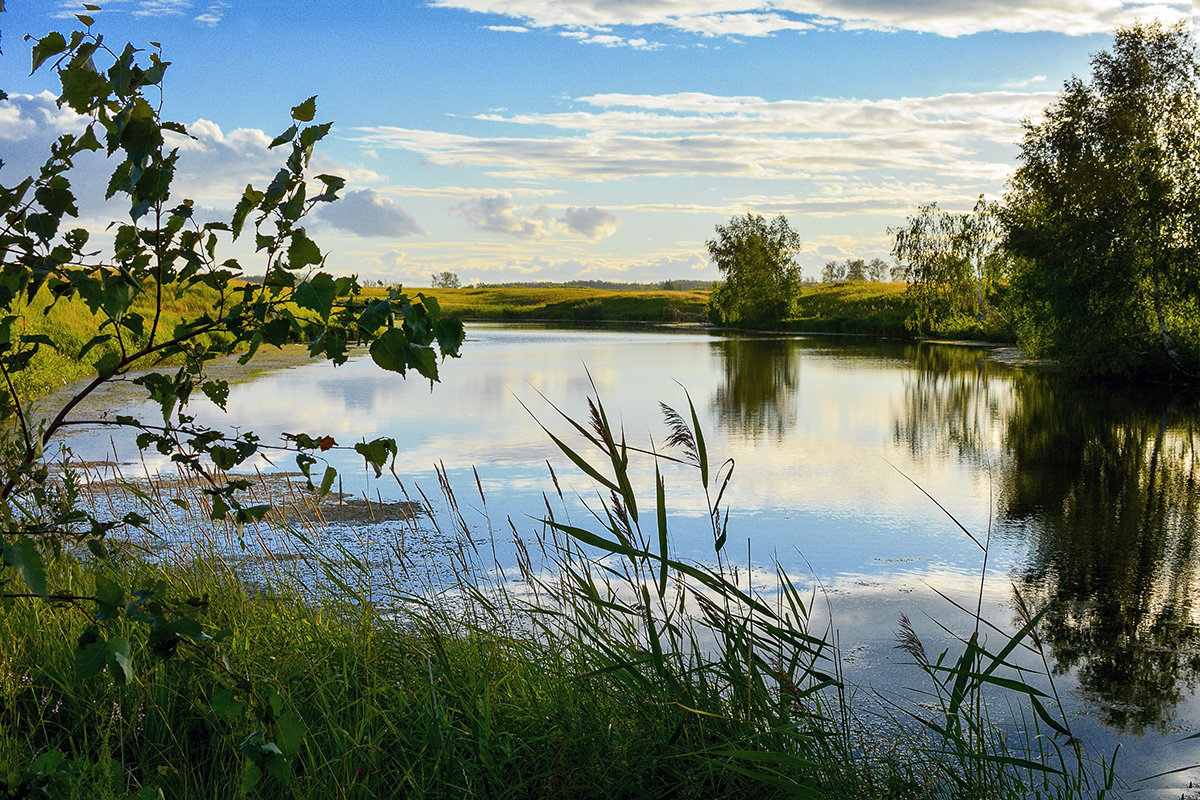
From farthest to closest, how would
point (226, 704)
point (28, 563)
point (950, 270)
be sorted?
1. point (950, 270)
2. point (226, 704)
3. point (28, 563)

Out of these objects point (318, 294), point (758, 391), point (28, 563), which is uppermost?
point (318, 294)

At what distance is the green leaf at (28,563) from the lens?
144 centimetres

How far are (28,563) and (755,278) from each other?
62.2 m

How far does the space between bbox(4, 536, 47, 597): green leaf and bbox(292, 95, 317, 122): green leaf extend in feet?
3.09

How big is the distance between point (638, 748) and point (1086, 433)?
1359 centimetres

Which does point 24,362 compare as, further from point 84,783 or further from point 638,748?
point 638,748

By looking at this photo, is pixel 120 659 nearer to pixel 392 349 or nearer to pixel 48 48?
pixel 392 349

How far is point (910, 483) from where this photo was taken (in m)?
11.2

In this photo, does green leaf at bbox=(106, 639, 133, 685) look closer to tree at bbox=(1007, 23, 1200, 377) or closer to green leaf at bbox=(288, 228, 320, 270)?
green leaf at bbox=(288, 228, 320, 270)

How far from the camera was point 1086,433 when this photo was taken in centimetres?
1448

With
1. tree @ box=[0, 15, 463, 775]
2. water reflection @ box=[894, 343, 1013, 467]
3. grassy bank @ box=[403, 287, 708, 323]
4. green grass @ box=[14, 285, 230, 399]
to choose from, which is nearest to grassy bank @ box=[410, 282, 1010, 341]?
grassy bank @ box=[403, 287, 708, 323]

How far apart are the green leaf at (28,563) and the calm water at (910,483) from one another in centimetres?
270

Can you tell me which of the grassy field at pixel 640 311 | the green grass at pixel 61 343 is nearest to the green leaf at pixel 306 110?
the green grass at pixel 61 343

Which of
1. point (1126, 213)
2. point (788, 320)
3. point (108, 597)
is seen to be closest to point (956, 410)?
point (1126, 213)
